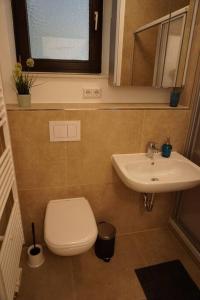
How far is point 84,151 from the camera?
1.53 m

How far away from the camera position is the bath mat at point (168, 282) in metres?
1.43

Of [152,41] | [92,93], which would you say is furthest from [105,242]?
[152,41]

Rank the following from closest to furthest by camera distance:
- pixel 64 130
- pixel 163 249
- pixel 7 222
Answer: pixel 7 222
pixel 64 130
pixel 163 249

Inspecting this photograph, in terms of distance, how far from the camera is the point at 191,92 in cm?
159

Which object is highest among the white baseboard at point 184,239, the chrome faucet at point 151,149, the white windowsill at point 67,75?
the white windowsill at point 67,75

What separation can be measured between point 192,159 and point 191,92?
1.79 ft

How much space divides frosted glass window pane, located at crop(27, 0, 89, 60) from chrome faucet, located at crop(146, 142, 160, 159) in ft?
2.99

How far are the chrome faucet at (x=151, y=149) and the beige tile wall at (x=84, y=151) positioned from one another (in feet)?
0.15

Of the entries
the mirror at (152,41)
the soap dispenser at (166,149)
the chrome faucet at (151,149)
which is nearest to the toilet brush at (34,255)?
the chrome faucet at (151,149)

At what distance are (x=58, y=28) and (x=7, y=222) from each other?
1.39 meters

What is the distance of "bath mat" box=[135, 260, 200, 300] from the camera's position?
1.43 metres

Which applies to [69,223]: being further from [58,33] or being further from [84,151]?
[58,33]

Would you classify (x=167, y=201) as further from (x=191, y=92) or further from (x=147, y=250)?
(x=191, y=92)

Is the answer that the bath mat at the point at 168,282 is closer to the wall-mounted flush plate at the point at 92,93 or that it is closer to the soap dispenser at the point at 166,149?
the soap dispenser at the point at 166,149
